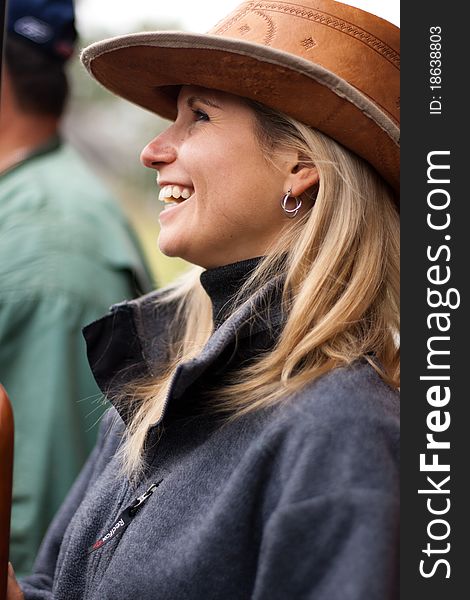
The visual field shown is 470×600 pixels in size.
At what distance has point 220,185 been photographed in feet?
5.87

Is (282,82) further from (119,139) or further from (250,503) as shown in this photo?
(119,139)

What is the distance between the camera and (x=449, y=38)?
1.45 m

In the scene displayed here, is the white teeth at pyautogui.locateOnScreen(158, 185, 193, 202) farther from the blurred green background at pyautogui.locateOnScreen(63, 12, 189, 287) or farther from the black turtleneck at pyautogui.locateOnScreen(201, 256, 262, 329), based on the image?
the blurred green background at pyautogui.locateOnScreen(63, 12, 189, 287)

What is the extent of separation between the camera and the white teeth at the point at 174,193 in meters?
1.85

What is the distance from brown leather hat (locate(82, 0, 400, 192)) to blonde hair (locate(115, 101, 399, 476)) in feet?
0.16

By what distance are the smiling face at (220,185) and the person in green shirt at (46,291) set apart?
0.67 meters

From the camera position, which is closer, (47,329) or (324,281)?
(324,281)

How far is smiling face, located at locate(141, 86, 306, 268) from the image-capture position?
1.79 meters

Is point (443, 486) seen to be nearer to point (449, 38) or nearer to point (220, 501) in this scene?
point (220, 501)

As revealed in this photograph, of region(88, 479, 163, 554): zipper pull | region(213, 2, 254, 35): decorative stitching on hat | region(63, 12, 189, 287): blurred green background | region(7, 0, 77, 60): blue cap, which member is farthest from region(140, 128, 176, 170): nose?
region(63, 12, 189, 287): blurred green background

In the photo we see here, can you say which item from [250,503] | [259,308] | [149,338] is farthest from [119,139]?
[250,503]

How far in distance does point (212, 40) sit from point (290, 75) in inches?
6.1

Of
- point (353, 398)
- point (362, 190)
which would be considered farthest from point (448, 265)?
point (362, 190)

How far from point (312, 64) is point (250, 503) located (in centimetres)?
79
